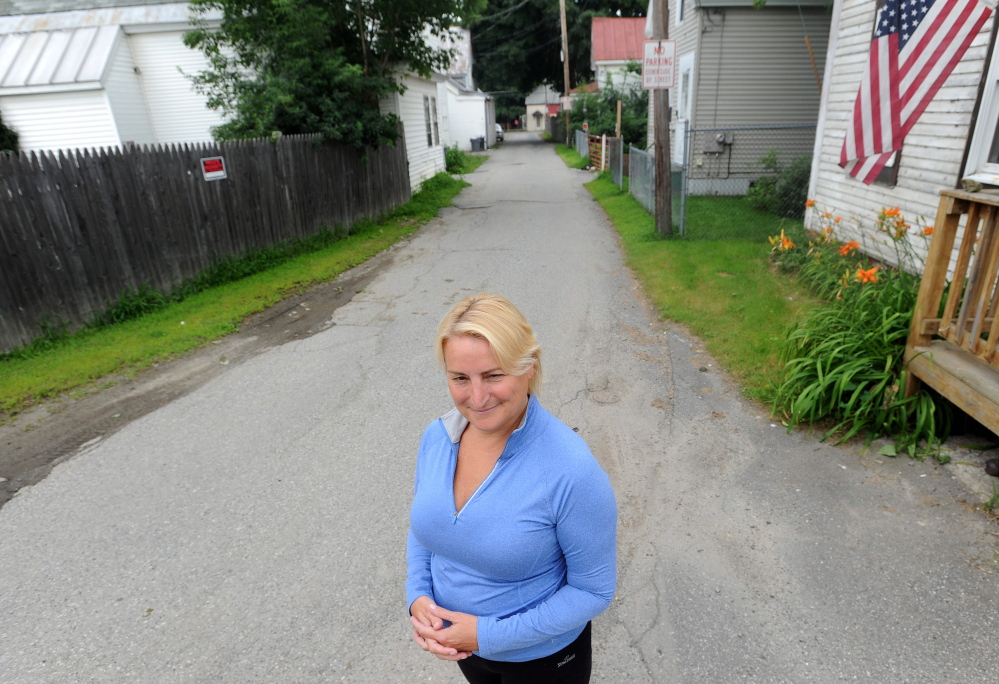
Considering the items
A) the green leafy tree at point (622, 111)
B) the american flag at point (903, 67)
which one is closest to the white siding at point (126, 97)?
the american flag at point (903, 67)

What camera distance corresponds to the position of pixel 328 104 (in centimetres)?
1151

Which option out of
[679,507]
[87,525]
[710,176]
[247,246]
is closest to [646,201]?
[710,176]

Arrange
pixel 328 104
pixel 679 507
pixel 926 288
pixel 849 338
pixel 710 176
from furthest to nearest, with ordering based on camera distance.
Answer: pixel 710 176 → pixel 328 104 → pixel 849 338 → pixel 926 288 → pixel 679 507

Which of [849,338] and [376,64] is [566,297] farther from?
[376,64]

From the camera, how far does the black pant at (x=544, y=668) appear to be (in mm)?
1767

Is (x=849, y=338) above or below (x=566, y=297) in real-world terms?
above

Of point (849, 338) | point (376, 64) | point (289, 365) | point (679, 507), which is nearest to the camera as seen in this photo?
point (679, 507)

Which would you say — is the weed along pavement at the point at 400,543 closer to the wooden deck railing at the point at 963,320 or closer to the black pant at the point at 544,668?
the wooden deck railing at the point at 963,320

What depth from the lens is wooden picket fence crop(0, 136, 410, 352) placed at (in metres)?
6.41

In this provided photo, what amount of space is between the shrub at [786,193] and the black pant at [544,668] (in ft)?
36.6

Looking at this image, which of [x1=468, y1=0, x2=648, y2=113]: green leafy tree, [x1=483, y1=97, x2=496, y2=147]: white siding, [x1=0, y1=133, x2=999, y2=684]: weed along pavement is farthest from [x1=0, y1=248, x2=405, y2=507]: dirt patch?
[x1=468, y1=0, x2=648, y2=113]: green leafy tree

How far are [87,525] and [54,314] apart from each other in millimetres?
4211

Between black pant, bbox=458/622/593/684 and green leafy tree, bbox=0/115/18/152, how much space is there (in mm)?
17595

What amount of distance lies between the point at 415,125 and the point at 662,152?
34.4ft
